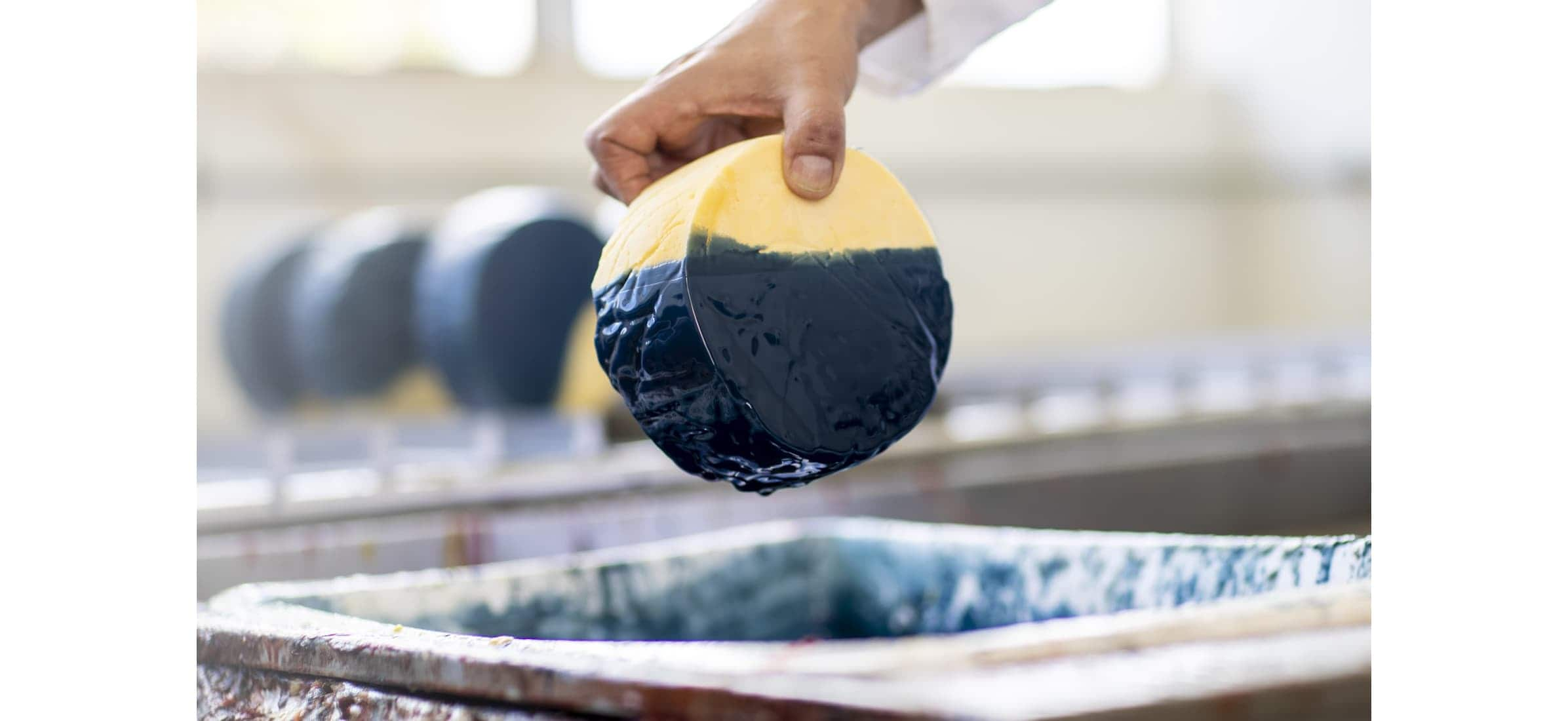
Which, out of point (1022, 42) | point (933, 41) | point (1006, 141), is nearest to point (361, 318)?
point (933, 41)

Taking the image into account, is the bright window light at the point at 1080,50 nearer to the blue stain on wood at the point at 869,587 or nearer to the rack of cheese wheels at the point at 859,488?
the rack of cheese wheels at the point at 859,488

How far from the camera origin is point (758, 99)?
0.80 m

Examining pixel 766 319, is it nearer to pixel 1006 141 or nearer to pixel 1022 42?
pixel 1006 141

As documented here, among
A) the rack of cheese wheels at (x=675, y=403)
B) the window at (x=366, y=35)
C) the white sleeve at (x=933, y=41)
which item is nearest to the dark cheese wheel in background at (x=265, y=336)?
the rack of cheese wheels at (x=675, y=403)

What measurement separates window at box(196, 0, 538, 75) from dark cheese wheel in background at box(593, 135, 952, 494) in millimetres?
4022

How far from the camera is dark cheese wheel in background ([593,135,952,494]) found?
2.35 feet

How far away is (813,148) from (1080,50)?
5.48 metres

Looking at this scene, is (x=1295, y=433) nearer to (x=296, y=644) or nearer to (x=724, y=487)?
(x=724, y=487)

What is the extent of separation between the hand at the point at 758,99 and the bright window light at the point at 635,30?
4.12 m

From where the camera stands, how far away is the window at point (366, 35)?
14.3 ft

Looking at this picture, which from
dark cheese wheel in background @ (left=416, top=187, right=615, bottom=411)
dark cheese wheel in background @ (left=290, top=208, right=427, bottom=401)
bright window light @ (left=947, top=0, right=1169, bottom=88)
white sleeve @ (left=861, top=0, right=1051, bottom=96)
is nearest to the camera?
white sleeve @ (left=861, top=0, right=1051, bottom=96)

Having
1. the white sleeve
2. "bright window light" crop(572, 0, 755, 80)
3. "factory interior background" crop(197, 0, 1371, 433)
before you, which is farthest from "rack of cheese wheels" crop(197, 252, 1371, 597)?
"bright window light" crop(572, 0, 755, 80)

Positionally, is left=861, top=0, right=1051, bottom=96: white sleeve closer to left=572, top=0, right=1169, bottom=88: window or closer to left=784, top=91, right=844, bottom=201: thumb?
left=784, top=91, right=844, bottom=201: thumb

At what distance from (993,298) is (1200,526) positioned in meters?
3.63
